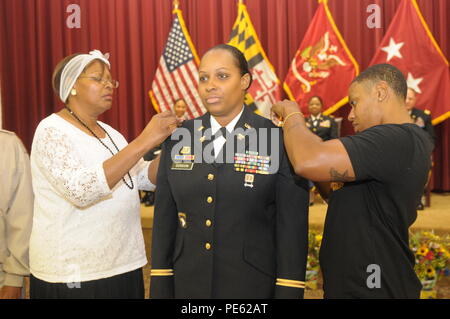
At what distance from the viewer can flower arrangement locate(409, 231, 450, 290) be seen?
3.99 metres

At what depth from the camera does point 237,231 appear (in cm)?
186

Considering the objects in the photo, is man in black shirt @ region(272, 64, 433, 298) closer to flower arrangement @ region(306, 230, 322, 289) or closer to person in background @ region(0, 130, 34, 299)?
person in background @ region(0, 130, 34, 299)

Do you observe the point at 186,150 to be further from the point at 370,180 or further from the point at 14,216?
the point at 14,216

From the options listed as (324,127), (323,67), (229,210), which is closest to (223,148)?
(229,210)

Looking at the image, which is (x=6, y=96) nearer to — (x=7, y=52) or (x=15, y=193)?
(x=7, y=52)

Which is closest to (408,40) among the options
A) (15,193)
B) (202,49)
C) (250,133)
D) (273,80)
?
(273,80)

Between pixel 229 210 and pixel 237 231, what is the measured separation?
Answer: 9cm

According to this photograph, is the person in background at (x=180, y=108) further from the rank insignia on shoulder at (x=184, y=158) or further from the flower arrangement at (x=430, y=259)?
the rank insignia on shoulder at (x=184, y=158)

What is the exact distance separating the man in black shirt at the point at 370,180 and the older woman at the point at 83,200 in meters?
0.74

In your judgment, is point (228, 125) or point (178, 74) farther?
point (178, 74)

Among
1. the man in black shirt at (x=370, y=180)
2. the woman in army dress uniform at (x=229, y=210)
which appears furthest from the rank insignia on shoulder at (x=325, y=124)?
the woman in army dress uniform at (x=229, y=210)

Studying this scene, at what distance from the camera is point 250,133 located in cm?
197

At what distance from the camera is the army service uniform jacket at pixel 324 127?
7213mm

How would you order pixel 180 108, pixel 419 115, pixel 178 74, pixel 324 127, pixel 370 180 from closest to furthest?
pixel 370 180 < pixel 419 115 < pixel 324 127 < pixel 180 108 < pixel 178 74
